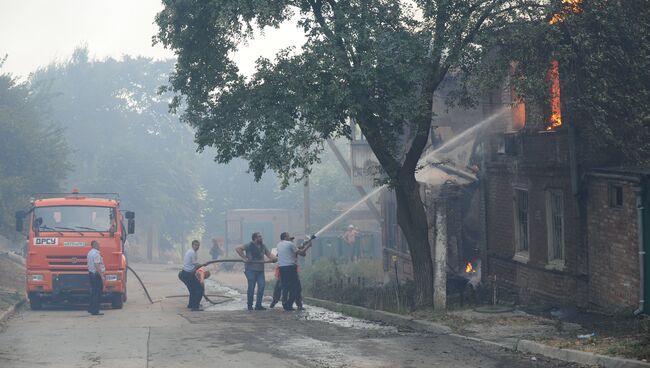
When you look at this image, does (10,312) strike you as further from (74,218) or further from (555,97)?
(555,97)

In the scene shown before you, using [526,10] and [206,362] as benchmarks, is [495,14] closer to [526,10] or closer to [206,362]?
[526,10]

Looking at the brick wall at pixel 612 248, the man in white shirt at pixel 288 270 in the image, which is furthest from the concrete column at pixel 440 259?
the man in white shirt at pixel 288 270

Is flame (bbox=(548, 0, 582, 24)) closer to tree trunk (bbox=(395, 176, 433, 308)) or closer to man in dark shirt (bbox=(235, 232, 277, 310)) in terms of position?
tree trunk (bbox=(395, 176, 433, 308))

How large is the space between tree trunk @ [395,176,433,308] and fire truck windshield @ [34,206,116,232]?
809 centimetres

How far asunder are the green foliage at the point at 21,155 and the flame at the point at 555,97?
87.1 feet

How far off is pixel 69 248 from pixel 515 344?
1248 centimetres

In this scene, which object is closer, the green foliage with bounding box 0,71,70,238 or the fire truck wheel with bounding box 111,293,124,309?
the fire truck wheel with bounding box 111,293,124,309

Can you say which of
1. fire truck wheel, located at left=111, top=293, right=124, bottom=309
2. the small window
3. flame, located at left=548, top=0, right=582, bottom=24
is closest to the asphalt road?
fire truck wheel, located at left=111, top=293, right=124, bottom=309

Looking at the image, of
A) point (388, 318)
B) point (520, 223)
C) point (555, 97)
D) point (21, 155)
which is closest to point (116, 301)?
point (388, 318)

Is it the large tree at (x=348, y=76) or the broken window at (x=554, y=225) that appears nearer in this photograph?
the large tree at (x=348, y=76)

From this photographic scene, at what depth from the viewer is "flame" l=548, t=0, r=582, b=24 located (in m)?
16.3

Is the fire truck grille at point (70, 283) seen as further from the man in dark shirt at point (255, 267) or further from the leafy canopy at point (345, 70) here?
the leafy canopy at point (345, 70)

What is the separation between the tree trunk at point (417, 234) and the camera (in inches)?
725

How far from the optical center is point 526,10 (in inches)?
661
